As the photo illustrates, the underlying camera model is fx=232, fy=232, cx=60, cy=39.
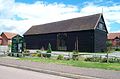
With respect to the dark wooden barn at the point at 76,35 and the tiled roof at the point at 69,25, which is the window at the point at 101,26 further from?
the tiled roof at the point at 69,25

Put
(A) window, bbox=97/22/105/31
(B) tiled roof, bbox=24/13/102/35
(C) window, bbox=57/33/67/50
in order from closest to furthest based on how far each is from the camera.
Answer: (B) tiled roof, bbox=24/13/102/35 < (A) window, bbox=97/22/105/31 < (C) window, bbox=57/33/67/50

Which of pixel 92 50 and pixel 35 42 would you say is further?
pixel 35 42

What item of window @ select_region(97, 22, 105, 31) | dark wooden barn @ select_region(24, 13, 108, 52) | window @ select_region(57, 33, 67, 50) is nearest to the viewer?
dark wooden barn @ select_region(24, 13, 108, 52)

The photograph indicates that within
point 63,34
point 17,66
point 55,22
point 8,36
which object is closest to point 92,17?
point 63,34

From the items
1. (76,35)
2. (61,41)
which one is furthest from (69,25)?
(76,35)

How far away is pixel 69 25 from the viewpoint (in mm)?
51125

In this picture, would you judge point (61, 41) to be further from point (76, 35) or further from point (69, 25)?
point (76, 35)

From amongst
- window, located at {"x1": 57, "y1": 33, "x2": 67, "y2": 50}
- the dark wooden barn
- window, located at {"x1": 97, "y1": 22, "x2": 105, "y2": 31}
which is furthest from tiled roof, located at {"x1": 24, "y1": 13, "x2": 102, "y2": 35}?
window, located at {"x1": 97, "y1": 22, "x2": 105, "y2": 31}

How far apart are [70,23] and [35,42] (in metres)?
11.3

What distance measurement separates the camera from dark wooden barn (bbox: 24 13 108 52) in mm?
45594

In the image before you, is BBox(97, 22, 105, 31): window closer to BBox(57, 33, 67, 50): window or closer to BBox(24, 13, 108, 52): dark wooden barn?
BBox(24, 13, 108, 52): dark wooden barn

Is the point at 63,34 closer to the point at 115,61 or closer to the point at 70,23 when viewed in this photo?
Answer: the point at 70,23

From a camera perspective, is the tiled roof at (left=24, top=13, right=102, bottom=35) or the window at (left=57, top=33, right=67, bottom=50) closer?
the tiled roof at (left=24, top=13, right=102, bottom=35)

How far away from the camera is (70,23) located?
2031 inches
